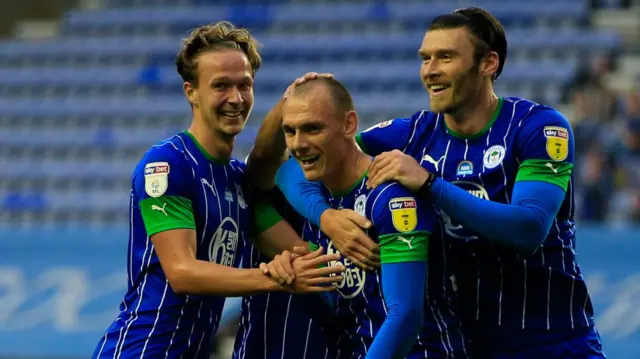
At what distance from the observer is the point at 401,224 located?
403cm

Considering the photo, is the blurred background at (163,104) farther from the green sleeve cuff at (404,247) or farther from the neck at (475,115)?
the green sleeve cuff at (404,247)

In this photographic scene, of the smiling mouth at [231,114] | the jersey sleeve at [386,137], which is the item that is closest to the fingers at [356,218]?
the jersey sleeve at [386,137]

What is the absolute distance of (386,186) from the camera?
410 centimetres

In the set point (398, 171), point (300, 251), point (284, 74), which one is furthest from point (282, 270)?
point (284, 74)

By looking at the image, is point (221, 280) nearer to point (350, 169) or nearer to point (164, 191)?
point (164, 191)

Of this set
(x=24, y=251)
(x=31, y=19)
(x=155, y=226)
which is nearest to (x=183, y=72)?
(x=155, y=226)

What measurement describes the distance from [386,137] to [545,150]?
0.68 metres

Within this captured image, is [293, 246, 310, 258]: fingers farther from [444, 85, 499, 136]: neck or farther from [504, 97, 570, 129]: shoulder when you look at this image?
[504, 97, 570, 129]: shoulder

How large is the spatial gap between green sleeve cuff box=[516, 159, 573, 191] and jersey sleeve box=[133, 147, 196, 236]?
3.84 ft

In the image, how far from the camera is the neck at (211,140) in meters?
4.50

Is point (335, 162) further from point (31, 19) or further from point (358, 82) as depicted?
point (31, 19)

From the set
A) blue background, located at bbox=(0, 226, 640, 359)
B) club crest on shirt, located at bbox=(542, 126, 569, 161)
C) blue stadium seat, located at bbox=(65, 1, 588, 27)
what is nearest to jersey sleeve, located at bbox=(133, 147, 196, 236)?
club crest on shirt, located at bbox=(542, 126, 569, 161)

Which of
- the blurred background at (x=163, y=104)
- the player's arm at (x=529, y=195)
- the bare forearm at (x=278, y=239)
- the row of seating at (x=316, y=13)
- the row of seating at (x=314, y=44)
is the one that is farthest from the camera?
the row of seating at (x=316, y=13)

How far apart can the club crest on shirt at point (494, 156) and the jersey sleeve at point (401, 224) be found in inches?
11.9
